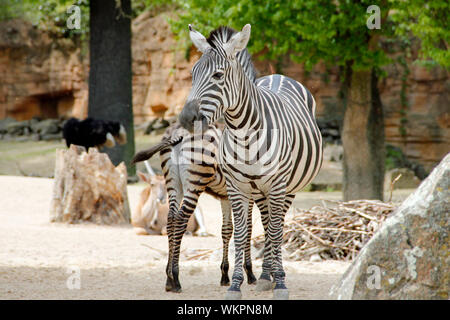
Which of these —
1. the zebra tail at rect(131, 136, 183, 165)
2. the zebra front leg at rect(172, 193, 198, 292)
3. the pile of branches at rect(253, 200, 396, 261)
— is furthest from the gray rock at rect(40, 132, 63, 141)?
the zebra front leg at rect(172, 193, 198, 292)

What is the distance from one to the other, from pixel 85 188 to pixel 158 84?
1548 cm

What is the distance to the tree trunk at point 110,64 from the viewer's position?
17344 millimetres

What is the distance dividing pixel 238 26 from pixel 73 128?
4500 millimetres

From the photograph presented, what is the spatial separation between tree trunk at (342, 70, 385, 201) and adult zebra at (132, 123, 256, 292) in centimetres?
815

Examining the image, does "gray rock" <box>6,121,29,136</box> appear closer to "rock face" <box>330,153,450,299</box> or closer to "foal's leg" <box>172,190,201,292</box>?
"foal's leg" <box>172,190,201,292</box>

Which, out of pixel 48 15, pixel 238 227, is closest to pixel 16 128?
pixel 48 15

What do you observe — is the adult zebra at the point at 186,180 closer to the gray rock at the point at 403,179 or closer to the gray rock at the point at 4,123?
the gray rock at the point at 403,179

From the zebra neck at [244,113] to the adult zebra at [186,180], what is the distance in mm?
667

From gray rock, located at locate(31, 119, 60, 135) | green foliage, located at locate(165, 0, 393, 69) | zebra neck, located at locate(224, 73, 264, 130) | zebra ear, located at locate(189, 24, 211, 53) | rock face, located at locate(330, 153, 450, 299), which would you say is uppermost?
green foliage, located at locate(165, 0, 393, 69)

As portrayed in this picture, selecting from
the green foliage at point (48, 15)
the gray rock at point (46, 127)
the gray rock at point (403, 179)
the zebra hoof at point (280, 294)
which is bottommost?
the gray rock at point (403, 179)

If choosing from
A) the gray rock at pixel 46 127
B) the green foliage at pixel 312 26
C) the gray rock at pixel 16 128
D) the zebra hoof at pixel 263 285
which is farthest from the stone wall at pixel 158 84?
the zebra hoof at pixel 263 285

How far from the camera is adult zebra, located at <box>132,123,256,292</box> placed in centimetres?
607

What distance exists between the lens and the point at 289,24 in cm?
1270

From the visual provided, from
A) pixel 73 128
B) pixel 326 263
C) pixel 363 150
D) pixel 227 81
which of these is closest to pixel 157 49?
pixel 73 128
